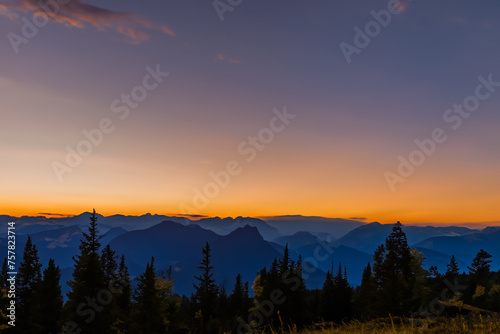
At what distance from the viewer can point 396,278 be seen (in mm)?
44188

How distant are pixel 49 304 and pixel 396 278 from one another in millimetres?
45192

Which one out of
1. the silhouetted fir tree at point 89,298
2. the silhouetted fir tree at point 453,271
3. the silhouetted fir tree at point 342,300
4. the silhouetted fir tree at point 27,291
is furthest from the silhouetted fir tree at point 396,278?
the silhouetted fir tree at point 27,291

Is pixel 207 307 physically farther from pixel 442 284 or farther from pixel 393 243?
pixel 442 284

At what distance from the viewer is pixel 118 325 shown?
48.1 meters

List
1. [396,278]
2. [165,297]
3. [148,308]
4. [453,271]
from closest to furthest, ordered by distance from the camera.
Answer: [148,308]
[396,278]
[165,297]
[453,271]

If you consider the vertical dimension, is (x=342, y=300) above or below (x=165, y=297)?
below

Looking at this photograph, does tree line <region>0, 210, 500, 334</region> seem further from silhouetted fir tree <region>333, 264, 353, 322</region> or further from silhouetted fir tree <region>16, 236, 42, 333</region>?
silhouetted fir tree <region>16, 236, 42, 333</region>

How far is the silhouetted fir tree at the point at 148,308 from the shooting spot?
4203 centimetres

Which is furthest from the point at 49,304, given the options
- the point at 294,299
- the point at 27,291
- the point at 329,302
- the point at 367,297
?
the point at 367,297

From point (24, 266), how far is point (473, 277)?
83845 millimetres

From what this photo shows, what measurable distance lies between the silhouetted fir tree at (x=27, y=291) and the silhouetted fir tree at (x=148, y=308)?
14.1 metres

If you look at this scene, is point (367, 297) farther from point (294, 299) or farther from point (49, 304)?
point (49, 304)

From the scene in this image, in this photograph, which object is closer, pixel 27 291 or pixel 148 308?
pixel 148 308

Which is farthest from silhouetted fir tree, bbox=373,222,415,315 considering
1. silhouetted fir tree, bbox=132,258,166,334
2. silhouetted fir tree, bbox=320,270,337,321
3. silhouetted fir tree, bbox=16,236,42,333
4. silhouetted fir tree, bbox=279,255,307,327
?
silhouetted fir tree, bbox=16,236,42,333
